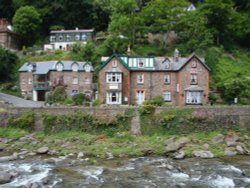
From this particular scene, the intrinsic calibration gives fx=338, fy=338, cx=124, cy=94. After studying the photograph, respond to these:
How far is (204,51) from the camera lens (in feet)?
183

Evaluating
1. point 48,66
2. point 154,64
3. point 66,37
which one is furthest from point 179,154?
point 66,37

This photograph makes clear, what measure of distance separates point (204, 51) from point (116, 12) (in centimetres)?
1685

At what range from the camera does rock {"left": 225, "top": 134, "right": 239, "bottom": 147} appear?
30.6m

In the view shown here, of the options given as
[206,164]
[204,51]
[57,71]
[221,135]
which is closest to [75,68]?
[57,71]

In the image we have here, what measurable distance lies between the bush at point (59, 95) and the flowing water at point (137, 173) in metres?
17.3

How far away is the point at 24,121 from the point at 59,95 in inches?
429

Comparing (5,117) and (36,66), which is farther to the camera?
(36,66)

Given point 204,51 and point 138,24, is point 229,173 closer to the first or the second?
point 204,51

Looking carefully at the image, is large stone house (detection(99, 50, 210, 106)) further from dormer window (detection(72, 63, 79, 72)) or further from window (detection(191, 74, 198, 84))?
dormer window (detection(72, 63, 79, 72))

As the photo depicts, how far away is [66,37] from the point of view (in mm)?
68812

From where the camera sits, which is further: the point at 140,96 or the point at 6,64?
the point at 6,64

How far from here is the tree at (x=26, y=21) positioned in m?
68.1

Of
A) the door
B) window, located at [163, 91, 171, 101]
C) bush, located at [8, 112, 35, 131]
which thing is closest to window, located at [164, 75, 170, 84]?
window, located at [163, 91, 171, 101]

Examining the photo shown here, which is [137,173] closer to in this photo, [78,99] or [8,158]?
[8,158]
